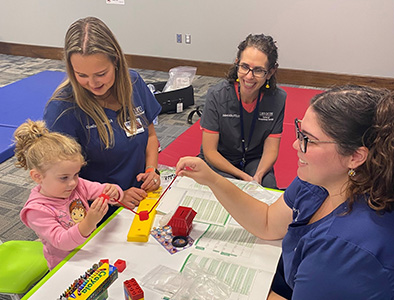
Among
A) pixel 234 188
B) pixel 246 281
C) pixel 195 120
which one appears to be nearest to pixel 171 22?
pixel 195 120

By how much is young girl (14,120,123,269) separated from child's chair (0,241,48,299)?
0.16 meters

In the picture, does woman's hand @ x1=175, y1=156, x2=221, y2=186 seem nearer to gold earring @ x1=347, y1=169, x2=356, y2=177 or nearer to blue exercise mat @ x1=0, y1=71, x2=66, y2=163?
gold earring @ x1=347, y1=169, x2=356, y2=177

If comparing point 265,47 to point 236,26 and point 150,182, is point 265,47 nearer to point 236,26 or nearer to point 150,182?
point 150,182

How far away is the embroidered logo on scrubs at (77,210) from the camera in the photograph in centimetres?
146

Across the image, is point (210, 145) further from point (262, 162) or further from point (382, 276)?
point (382, 276)

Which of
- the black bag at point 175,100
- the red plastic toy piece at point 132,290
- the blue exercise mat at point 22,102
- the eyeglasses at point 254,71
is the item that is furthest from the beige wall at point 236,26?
the red plastic toy piece at point 132,290

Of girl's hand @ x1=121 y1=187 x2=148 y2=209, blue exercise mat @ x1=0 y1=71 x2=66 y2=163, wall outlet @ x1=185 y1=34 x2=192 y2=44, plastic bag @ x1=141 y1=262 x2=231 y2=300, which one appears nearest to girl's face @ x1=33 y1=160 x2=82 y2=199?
girl's hand @ x1=121 y1=187 x2=148 y2=209

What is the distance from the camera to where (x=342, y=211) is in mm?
1012

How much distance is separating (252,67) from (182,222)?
3.42ft

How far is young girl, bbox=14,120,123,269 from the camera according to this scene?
4.33 feet

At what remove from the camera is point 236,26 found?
16.4ft

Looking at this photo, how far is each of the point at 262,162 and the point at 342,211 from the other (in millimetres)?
1255

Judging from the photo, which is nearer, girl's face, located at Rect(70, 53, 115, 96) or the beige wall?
girl's face, located at Rect(70, 53, 115, 96)

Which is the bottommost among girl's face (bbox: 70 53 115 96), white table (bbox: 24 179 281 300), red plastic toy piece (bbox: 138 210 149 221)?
white table (bbox: 24 179 281 300)
